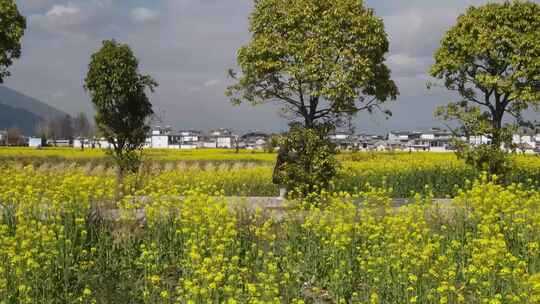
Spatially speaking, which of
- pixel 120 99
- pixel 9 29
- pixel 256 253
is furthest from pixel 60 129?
pixel 256 253

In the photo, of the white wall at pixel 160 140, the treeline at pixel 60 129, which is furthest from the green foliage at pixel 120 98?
the white wall at pixel 160 140

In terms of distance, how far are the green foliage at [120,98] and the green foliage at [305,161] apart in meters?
5.08

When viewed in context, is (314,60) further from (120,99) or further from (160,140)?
(160,140)

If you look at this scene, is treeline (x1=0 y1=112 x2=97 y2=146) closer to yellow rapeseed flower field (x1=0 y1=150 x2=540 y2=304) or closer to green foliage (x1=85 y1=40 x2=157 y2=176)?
green foliage (x1=85 y1=40 x2=157 y2=176)

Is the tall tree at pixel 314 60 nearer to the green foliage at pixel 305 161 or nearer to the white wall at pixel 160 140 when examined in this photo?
the green foliage at pixel 305 161

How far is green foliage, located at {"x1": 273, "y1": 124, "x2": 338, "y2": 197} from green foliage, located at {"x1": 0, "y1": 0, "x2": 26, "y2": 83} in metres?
13.1

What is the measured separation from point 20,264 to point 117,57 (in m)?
10.7

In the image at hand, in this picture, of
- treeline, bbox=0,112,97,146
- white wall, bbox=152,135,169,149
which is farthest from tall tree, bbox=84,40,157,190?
white wall, bbox=152,135,169,149

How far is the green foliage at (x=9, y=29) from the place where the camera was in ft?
75.4

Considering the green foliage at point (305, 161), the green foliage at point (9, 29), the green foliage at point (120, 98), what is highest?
the green foliage at point (9, 29)

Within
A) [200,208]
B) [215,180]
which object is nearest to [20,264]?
[200,208]

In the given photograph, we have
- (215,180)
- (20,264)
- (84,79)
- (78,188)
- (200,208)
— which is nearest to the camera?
(20,264)

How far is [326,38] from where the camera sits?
17.1 m

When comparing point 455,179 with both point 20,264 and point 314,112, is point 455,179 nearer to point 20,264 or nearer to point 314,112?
point 314,112
